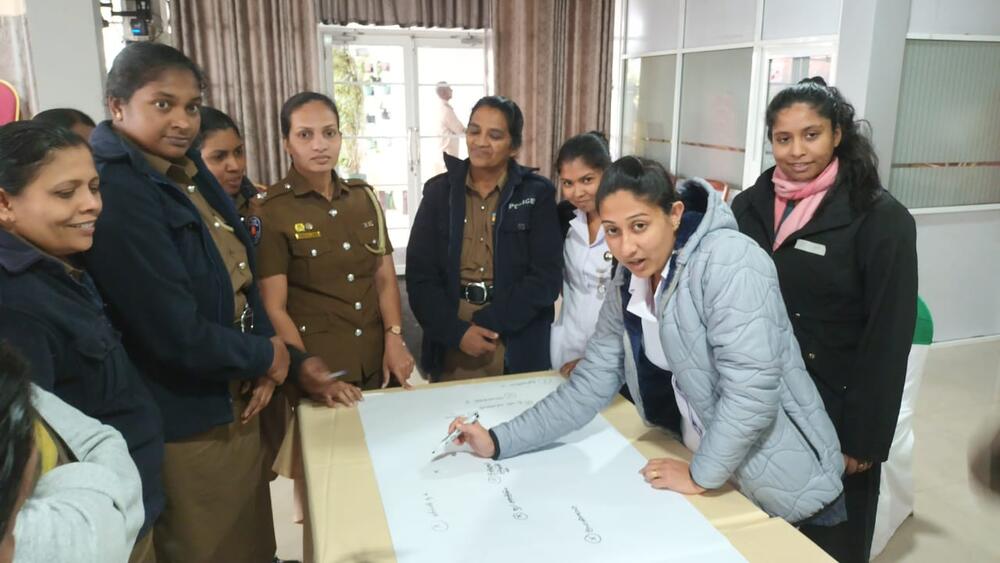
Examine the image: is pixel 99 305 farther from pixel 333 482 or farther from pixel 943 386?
pixel 943 386

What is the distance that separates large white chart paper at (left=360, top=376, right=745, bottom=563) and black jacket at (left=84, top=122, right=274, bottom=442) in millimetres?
356

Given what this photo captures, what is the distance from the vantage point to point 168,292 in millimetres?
1371

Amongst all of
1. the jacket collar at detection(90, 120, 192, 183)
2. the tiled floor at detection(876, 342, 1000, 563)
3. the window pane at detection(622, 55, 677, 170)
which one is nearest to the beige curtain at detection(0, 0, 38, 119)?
the jacket collar at detection(90, 120, 192, 183)

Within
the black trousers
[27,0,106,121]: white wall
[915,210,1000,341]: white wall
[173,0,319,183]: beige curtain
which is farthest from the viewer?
[173,0,319,183]: beige curtain

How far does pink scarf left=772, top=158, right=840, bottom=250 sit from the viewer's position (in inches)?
63.8

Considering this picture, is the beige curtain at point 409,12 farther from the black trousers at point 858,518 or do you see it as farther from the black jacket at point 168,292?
the black trousers at point 858,518

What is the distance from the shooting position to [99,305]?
1.25m

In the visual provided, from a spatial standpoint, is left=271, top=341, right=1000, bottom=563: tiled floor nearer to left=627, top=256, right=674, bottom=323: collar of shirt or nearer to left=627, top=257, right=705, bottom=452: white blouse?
left=627, top=257, right=705, bottom=452: white blouse

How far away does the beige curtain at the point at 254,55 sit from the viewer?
16.4 ft

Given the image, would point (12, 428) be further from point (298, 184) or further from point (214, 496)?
point (298, 184)

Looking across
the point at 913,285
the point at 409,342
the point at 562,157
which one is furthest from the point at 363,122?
the point at 913,285

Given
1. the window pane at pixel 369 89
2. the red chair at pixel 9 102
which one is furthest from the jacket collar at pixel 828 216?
the window pane at pixel 369 89

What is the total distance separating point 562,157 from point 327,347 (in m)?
0.88

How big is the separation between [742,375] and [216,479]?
3.90ft
